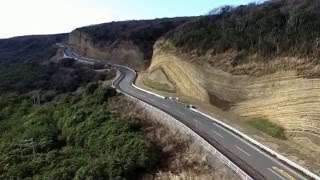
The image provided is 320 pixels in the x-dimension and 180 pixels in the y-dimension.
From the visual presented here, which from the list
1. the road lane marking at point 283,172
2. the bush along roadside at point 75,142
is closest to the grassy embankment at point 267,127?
the road lane marking at point 283,172

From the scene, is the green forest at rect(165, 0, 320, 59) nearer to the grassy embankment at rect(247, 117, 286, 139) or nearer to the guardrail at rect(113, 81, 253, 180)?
the grassy embankment at rect(247, 117, 286, 139)

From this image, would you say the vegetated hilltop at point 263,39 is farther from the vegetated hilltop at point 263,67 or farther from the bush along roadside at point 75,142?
the bush along roadside at point 75,142

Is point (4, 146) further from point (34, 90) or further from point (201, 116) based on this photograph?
point (34, 90)

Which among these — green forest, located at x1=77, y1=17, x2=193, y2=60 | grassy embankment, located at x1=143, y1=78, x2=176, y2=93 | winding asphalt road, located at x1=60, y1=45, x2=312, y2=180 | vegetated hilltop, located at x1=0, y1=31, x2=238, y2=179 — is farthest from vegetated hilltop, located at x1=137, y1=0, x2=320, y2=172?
green forest, located at x1=77, y1=17, x2=193, y2=60

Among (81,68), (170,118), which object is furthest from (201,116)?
(81,68)

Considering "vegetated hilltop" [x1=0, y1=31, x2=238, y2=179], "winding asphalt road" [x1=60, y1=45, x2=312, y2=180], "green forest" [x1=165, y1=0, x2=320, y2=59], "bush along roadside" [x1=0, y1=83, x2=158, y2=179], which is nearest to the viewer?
"winding asphalt road" [x1=60, y1=45, x2=312, y2=180]

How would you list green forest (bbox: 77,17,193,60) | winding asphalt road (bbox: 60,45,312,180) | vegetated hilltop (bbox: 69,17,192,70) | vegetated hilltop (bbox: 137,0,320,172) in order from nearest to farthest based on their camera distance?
winding asphalt road (bbox: 60,45,312,180) → vegetated hilltop (bbox: 137,0,320,172) → vegetated hilltop (bbox: 69,17,192,70) → green forest (bbox: 77,17,193,60)
